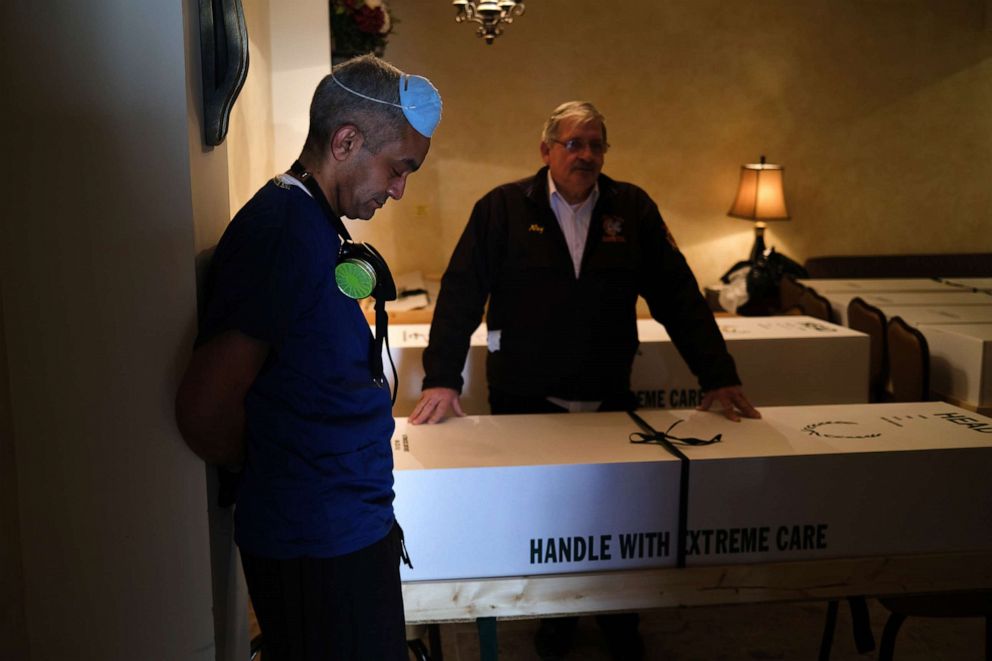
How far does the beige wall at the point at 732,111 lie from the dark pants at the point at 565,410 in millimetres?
3711

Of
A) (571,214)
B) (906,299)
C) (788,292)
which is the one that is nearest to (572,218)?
(571,214)

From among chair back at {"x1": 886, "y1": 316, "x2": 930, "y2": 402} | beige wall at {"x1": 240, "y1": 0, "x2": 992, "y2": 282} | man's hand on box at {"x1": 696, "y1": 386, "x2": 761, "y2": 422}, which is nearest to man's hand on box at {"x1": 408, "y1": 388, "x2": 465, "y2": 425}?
man's hand on box at {"x1": 696, "y1": 386, "x2": 761, "y2": 422}

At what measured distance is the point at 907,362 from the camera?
3.51m

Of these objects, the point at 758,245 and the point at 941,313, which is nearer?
the point at 941,313

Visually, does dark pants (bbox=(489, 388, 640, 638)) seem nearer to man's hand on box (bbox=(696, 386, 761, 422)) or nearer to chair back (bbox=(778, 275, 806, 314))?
man's hand on box (bbox=(696, 386, 761, 422))

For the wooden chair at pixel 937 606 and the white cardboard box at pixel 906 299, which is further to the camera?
the white cardboard box at pixel 906 299

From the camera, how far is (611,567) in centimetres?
170

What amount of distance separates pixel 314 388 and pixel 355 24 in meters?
3.09

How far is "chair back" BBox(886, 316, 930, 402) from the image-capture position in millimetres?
3410

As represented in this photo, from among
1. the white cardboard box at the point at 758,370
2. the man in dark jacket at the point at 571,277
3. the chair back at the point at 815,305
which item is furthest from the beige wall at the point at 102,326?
the chair back at the point at 815,305

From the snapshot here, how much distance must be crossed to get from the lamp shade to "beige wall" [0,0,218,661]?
5532 millimetres

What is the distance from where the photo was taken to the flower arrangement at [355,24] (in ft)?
12.7

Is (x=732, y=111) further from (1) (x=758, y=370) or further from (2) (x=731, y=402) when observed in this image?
(2) (x=731, y=402)

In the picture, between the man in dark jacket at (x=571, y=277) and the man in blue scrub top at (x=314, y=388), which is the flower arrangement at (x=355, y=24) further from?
the man in blue scrub top at (x=314, y=388)
